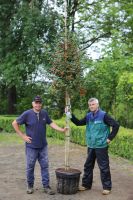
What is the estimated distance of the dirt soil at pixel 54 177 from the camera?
24.9 feet

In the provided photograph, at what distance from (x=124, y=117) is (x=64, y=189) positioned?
982 centimetres

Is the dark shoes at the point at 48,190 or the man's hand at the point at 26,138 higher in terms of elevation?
the man's hand at the point at 26,138

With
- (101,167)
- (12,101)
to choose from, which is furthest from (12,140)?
(12,101)

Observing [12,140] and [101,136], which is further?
[12,140]

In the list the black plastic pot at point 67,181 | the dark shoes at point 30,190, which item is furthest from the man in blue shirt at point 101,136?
the dark shoes at point 30,190

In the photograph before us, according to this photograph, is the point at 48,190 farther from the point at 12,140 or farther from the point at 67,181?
the point at 12,140

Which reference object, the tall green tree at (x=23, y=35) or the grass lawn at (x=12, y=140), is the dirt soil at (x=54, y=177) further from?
the tall green tree at (x=23, y=35)

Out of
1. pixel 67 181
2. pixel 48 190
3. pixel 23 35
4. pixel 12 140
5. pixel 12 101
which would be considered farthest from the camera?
pixel 12 101

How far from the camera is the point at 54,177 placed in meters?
9.19

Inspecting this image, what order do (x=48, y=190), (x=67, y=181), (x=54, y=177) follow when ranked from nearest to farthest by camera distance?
(x=67, y=181), (x=48, y=190), (x=54, y=177)

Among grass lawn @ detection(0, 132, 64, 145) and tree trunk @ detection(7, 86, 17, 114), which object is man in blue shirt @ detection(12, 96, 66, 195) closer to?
grass lawn @ detection(0, 132, 64, 145)

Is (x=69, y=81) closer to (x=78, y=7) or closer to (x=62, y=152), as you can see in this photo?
(x=62, y=152)

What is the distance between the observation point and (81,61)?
8.33 meters

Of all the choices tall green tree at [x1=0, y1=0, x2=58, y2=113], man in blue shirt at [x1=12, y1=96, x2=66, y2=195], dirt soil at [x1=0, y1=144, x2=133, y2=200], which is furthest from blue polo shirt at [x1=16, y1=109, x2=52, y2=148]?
tall green tree at [x1=0, y1=0, x2=58, y2=113]
